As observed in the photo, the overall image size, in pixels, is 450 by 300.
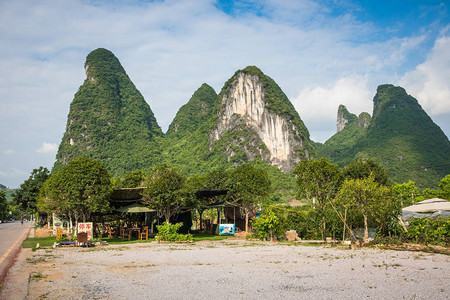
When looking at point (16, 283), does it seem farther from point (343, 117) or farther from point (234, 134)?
point (343, 117)

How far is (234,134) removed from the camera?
340ft

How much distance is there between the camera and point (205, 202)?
2658 cm

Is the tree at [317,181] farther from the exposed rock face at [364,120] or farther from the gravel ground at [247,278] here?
the exposed rock face at [364,120]

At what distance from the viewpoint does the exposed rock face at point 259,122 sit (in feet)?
330

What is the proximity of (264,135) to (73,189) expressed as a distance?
88.0 meters

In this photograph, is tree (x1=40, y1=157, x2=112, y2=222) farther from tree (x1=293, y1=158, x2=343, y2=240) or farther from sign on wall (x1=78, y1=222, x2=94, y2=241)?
tree (x1=293, y1=158, x2=343, y2=240)

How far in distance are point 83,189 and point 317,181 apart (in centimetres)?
1230

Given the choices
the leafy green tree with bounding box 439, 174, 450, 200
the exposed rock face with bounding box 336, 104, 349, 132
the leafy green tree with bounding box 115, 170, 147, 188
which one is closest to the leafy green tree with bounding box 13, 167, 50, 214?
the leafy green tree with bounding box 115, 170, 147, 188

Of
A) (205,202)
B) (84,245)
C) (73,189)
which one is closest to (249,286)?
(84,245)

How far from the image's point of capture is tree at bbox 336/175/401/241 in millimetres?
12719

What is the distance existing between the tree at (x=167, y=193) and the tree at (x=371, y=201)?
8.63 metres

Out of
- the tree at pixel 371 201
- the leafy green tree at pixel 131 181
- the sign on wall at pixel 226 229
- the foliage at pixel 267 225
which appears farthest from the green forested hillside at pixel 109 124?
the tree at pixel 371 201

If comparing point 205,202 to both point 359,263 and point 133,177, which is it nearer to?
point 133,177

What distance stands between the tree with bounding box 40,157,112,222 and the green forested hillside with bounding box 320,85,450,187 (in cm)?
6959
